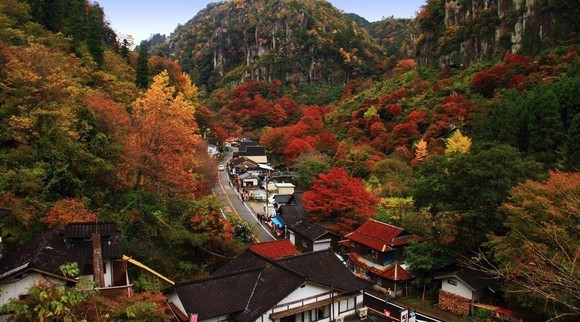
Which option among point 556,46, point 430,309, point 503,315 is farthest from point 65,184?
point 556,46

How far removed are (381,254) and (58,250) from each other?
61.3 feet

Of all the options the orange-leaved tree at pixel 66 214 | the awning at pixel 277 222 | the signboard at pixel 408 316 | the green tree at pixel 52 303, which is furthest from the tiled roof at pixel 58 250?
the awning at pixel 277 222

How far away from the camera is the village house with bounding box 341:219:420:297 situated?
84.8 ft

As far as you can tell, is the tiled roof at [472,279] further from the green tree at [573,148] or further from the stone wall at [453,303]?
the green tree at [573,148]

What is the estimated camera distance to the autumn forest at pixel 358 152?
18.2 meters

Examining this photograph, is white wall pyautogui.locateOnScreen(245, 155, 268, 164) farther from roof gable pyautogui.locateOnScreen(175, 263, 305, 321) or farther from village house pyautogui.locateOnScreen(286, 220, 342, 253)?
roof gable pyautogui.locateOnScreen(175, 263, 305, 321)

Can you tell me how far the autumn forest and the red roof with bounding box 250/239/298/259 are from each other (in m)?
1.98

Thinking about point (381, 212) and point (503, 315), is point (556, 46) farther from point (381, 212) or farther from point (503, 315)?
point (503, 315)

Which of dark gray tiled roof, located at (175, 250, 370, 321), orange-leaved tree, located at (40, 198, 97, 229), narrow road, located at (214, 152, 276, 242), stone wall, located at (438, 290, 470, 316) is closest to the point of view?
dark gray tiled roof, located at (175, 250, 370, 321)

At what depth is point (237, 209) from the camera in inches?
1599

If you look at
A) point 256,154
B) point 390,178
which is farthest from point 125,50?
point 390,178

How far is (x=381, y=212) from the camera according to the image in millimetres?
33625

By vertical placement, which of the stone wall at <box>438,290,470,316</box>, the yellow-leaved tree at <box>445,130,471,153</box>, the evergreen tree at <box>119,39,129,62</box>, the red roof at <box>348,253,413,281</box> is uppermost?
the evergreen tree at <box>119,39,129,62</box>

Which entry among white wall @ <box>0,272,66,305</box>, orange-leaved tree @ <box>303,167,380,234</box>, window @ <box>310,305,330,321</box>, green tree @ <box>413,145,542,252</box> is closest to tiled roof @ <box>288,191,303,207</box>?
orange-leaved tree @ <box>303,167,380,234</box>
